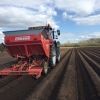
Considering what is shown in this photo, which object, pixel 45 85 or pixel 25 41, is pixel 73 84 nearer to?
pixel 45 85

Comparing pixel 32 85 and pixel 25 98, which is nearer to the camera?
Answer: pixel 25 98

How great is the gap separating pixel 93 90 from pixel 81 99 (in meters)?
1.56

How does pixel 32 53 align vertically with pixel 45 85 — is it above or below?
above

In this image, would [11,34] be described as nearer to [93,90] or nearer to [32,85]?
[32,85]

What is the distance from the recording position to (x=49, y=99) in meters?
8.74

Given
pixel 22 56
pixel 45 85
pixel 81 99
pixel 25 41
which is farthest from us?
pixel 22 56

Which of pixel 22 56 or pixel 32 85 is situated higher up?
pixel 22 56

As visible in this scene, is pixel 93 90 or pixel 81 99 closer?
pixel 81 99

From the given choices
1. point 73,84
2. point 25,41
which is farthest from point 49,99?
point 25,41

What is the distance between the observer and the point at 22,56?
48.7 ft

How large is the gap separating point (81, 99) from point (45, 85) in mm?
2869

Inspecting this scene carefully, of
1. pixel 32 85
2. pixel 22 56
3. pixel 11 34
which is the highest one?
pixel 11 34

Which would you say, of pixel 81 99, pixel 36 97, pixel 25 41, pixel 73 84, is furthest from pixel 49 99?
pixel 25 41

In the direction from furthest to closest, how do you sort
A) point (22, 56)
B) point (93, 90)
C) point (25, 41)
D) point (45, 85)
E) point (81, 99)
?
1. point (22, 56)
2. point (25, 41)
3. point (45, 85)
4. point (93, 90)
5. point (81, 99)
